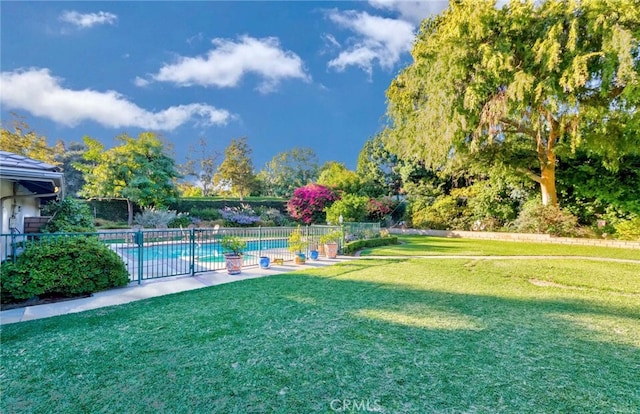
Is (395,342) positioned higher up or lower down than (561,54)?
lower down

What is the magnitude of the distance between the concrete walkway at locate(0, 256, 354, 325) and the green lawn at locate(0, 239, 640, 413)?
0.44 metres

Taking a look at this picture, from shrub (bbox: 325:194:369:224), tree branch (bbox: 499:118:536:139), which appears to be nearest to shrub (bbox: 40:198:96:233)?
shrub (bbox: 325:194:369:224)

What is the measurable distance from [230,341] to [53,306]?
359cm

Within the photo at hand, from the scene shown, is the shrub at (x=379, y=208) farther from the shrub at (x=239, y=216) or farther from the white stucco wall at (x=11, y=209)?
the white stucco wall at (x=11, y=209)

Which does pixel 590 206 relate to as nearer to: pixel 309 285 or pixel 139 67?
pixel 309 285

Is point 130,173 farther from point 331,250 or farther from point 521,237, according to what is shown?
point 521,237

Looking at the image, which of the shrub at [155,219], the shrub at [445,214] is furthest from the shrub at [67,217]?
the shrub at [445,214]

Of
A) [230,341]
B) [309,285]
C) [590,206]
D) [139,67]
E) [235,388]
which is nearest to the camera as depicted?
[235,388]

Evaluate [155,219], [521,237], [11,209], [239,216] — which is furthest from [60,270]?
[521,237]

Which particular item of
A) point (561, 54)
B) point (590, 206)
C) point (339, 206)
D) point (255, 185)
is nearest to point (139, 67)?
point (255, 185)

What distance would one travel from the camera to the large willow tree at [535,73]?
32.2 ft

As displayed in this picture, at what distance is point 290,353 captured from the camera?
3352mm

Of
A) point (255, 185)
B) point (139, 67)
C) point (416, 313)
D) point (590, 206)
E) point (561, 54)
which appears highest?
point (139, 67)

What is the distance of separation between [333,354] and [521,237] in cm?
1586
